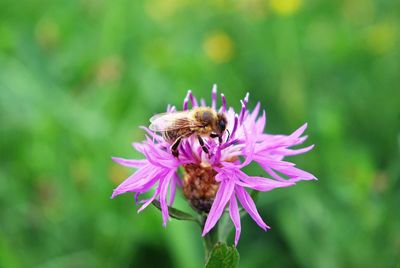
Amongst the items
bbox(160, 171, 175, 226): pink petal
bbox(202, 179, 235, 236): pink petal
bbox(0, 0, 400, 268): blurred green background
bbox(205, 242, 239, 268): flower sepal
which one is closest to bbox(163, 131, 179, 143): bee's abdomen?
bbox(160, 171, 175, 226): pink petal

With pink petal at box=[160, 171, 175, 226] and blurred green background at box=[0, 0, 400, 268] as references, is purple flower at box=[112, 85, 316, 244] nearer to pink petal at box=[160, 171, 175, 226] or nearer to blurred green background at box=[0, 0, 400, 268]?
pink petal at box=[160, 171, 175, 226]

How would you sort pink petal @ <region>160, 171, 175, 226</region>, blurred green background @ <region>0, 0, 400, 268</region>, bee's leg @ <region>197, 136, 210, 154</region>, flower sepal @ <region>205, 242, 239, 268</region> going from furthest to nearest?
1. blurred green background @ <region>0, 0, 400, 268</region>
2. bee's leg @ <region>197, 136, 210, 154</region>
3. pink petal @ <region>160, 171, 175, 226</region>
4. flower sepal @ <region>205, 242, 239, 268</region>

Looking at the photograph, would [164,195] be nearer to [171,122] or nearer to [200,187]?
[200,187]

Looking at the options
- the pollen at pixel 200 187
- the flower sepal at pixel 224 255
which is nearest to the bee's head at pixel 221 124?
the pollen at pixel 200 187

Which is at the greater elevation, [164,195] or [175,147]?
[175,147]

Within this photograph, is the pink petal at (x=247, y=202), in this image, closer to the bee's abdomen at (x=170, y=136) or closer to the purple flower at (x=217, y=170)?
the purple flower at (x=217, y=170)

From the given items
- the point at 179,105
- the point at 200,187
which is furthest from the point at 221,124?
the point at 179,105
